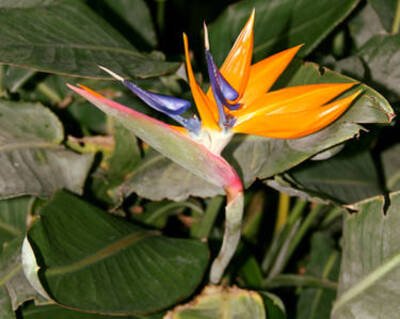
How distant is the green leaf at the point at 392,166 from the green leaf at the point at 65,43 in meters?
0.46

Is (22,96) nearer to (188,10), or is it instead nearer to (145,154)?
(145,154)

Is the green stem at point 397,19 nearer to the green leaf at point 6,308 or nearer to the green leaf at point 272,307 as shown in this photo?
the green leaf at point 272,307

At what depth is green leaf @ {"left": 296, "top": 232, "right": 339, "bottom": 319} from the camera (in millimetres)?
1000

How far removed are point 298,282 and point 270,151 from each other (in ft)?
0.80

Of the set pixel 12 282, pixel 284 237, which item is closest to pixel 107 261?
pixel 12 282

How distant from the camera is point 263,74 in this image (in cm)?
68

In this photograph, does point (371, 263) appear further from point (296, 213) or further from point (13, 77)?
point (13, 77)

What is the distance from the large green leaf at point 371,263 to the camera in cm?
80

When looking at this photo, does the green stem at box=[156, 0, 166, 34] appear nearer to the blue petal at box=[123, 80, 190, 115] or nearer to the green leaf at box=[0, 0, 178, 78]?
the green leaf at box=[0, 0, 178, 78]

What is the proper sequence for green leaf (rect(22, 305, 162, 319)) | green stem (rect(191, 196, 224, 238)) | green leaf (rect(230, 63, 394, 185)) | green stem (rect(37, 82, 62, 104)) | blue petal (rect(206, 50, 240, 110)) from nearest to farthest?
blue petal (rect(206, 50, 240, 110))
green leaf (rect(230, 63, 394, 185))
green leaf (rect(22, 305, 162, 319))
green stem (rect(191, 196, 224, 238))
green stem (rect(37, 82, 62, 104))

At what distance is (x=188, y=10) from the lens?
1435 millimetres

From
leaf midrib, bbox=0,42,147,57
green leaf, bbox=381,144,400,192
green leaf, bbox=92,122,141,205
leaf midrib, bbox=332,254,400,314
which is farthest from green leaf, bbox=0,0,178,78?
green leaf, bbox=381,144,400,192

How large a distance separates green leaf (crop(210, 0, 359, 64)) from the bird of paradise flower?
8.5 inches

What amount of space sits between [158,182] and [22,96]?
0.29 meters
